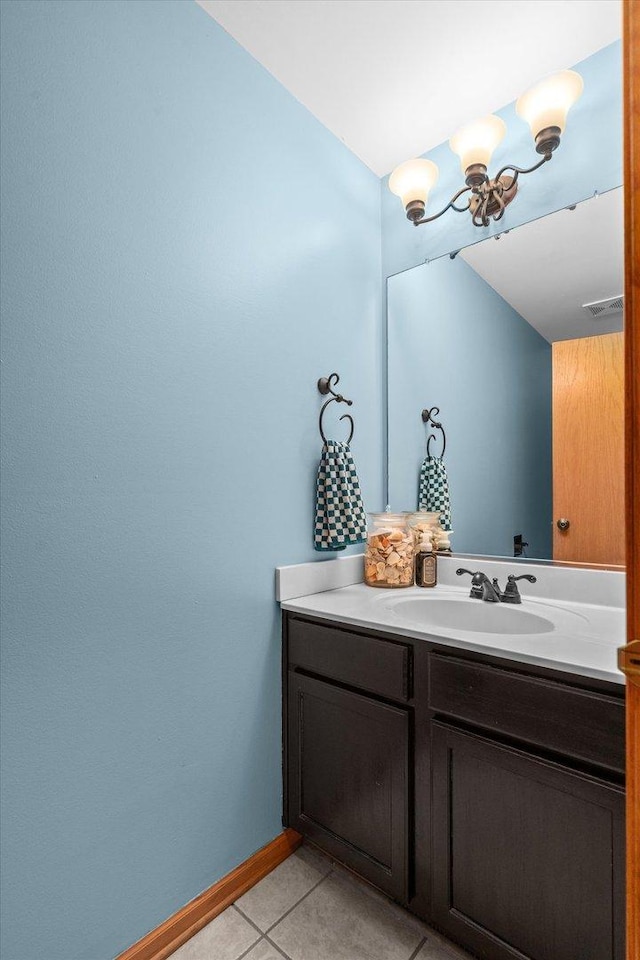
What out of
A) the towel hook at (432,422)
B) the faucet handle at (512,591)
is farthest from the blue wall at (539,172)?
the faucet handle at (512,591)

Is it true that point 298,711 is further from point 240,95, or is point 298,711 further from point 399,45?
point 399,45

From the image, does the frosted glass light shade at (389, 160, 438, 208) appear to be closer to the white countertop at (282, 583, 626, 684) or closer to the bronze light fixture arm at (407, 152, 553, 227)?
the bronze light fixture arm at (407, 152, 553, 227)

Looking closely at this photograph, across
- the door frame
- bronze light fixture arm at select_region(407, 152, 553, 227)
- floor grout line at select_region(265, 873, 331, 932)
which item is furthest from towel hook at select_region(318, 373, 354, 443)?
floor grout line at select_region(265, 873, 331, 932)

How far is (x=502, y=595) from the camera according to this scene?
1522 mm

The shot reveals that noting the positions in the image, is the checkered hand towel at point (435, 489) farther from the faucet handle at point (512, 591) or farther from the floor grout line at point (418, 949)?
the floor grout line at point (418, 949)

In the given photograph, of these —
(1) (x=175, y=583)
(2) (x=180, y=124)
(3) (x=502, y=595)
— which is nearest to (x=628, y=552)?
(3) (x=502, y=595)

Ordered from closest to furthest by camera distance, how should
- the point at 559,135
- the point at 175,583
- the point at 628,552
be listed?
the point at 628,552 → the point at 175,583 → the point at 559,135

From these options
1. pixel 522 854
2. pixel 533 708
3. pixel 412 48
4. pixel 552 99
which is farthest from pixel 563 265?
pixel 522 854

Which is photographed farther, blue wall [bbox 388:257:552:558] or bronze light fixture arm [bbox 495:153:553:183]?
blue wall [bbox 388:257:552:558]

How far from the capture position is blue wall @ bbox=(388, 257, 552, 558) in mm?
1613

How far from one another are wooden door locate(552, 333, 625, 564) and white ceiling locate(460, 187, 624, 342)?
8 cm

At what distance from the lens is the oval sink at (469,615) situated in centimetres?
143

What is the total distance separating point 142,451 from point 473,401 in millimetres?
1213

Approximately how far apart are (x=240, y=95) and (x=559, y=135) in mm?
Result: 986
